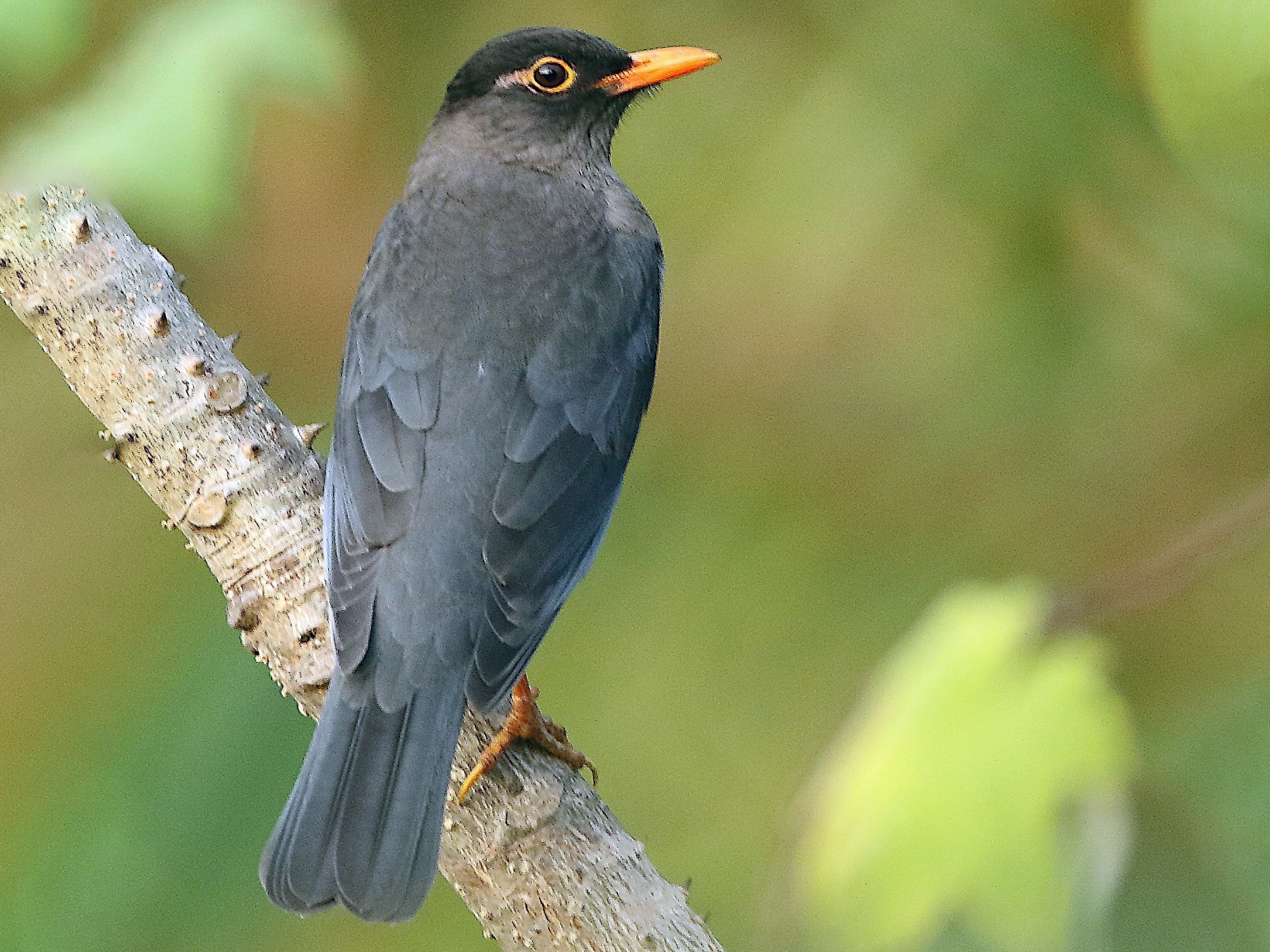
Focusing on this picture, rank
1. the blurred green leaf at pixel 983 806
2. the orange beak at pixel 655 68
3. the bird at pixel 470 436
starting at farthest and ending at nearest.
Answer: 1. the orange beak at pixel 655 68
2. the bird at pixel 470 436
3. the blurred green leaf at pixel 983 806

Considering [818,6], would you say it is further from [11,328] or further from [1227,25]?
[11,328]

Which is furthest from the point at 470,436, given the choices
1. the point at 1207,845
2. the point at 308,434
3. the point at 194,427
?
the point at 1207,845

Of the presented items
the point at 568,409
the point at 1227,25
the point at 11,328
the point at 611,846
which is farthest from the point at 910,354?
the point at 11,328

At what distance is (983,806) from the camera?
7.72ft

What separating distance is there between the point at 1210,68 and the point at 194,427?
2100 mm

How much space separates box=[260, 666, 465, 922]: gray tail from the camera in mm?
2844

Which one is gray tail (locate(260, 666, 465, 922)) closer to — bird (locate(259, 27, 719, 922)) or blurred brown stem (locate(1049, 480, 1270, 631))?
bird (locate(259, 27, 719, 922))

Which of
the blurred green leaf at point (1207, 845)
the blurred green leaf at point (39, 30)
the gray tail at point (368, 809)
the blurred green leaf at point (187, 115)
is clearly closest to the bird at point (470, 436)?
the gray tail at point (368, 809)

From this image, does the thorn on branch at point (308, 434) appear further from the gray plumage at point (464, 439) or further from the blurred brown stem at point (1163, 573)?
the blurred brown stem at point (1163, 573)

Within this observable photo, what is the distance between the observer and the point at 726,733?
17.3 ft

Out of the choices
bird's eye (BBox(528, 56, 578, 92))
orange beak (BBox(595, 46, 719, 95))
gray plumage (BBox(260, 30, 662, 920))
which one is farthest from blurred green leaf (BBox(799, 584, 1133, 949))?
bird's eye (BBox(528, 56, 578, 92))

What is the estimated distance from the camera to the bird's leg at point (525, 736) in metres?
2.93

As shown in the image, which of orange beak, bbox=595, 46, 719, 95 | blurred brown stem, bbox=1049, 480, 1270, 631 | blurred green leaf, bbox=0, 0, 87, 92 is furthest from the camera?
orange beak, bbox=595, 46, 719, 95

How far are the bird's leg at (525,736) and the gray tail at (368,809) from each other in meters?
0.07
